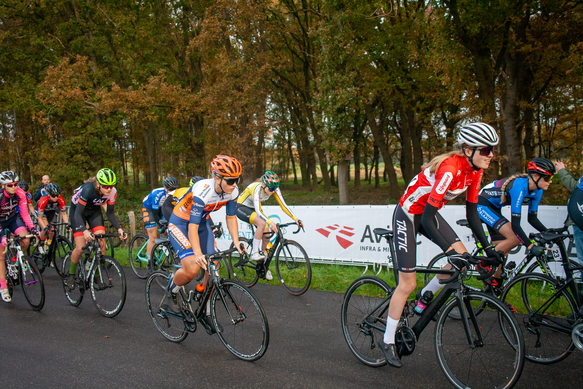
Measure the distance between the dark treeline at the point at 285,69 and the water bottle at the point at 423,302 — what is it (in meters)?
10.5

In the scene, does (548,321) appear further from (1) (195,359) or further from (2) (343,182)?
Answer: (2) (343,182)

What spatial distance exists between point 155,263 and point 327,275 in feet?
11.3

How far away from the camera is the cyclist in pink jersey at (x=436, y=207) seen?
10.8 ft

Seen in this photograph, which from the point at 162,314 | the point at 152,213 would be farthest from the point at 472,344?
the point at 152,213

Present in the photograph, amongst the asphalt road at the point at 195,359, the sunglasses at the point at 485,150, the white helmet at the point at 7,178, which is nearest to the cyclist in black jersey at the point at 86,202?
the asphalt road at the point at 195,359

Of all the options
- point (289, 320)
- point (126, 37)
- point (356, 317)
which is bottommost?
point (289, 320)

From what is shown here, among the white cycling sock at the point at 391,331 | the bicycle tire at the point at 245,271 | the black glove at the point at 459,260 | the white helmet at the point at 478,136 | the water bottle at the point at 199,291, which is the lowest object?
the bicycle tire at the point at 245,271

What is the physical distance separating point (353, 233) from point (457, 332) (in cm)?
462

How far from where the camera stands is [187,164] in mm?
24172

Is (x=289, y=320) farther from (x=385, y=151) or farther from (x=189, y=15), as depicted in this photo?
(x=189, y=15)

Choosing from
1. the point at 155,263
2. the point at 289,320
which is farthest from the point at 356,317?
Result: the point at 155,263

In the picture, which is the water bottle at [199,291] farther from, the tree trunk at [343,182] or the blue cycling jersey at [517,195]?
the tree trunk at [343,182]

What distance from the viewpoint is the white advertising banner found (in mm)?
6961

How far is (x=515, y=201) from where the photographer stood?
4.74 meters
